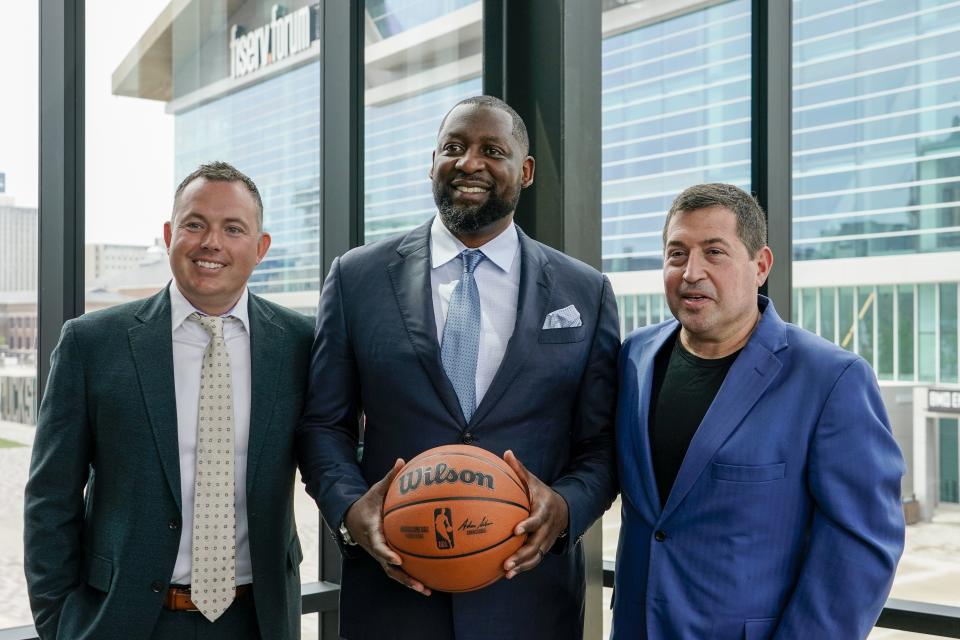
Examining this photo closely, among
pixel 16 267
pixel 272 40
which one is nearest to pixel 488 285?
pixel 16 267

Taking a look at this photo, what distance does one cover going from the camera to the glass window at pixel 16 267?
261cm

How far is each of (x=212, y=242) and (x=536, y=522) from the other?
0.93 meters

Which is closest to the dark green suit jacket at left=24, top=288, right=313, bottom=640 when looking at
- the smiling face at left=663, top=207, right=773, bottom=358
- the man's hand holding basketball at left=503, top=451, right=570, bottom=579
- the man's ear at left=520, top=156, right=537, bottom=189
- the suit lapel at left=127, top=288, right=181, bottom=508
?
the suit lapel at left=127, top=288, right=181, bottom=508

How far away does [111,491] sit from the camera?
6.16ft

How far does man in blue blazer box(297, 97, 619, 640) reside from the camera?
1.93m

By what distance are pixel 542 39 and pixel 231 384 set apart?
1.93m

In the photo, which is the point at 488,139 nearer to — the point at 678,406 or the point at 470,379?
the point at 470,379

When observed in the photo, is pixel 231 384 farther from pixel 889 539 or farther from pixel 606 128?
pixel 606 128

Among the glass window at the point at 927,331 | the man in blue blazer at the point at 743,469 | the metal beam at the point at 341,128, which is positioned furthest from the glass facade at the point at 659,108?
the man in blue blazer at the point at 743,469

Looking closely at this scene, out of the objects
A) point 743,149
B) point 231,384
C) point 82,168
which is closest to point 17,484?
point 82,168

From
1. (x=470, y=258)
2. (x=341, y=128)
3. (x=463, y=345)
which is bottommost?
(x=463, y=345)

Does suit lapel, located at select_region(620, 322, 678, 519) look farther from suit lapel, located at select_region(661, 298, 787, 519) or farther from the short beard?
the short beard

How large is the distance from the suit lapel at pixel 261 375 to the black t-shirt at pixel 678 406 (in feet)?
2.85

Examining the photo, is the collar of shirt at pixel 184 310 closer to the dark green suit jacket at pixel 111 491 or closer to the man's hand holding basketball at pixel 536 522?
the dark green suit jacket at pixel 111 491
